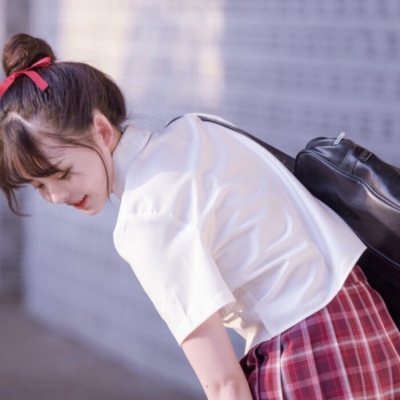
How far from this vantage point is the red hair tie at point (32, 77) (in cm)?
172

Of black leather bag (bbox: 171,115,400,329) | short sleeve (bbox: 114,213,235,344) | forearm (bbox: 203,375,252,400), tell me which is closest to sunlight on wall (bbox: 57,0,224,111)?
black leather bag (bbox: 171,115,400,329)

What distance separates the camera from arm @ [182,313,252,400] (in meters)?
1.57

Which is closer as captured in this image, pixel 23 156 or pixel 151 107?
pixel 23 156

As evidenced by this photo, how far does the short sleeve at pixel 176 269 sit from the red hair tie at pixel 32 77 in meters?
0.35

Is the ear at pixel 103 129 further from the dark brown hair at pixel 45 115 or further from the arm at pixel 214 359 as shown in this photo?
the arm at pixel 214 359

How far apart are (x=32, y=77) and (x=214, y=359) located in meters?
0.65

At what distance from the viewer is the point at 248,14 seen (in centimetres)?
305

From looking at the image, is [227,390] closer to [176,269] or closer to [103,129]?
[176,269]

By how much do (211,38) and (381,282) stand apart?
5.44ft

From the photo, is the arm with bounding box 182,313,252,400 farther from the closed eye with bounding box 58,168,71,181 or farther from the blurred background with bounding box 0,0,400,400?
the blurred background with bounding box 0,0,400,400

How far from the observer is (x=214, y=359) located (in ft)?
5.17

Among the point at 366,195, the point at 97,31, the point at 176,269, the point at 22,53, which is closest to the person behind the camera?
the point at 176,269

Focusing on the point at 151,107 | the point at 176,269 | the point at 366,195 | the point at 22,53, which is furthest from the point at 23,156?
the point at 151,107

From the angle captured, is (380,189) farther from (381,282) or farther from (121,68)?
(121,68)
